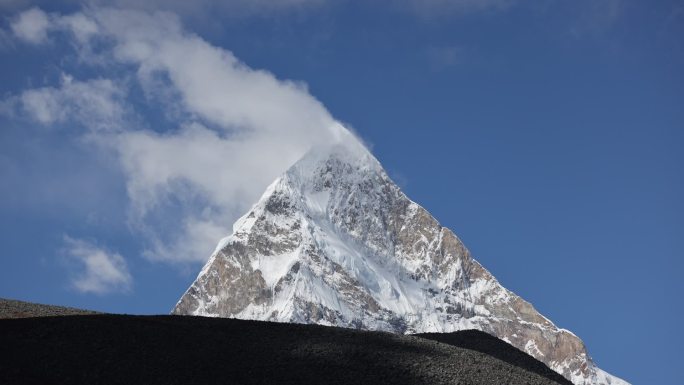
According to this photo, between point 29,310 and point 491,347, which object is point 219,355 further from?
point 491,347

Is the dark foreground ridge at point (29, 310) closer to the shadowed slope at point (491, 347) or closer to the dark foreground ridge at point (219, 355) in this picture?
the dark foreground ridge at point (219, 355)

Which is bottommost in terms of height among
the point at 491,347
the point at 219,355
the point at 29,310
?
the point at 29,310

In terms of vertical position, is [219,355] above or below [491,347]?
below

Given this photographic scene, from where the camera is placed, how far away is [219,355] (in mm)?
52969

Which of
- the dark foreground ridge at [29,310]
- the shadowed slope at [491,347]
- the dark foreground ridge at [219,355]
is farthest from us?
the shadowed slope at [491,347]

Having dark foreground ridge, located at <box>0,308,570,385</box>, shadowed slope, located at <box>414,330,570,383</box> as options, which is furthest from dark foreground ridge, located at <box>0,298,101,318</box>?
shadowed slope, located at <box>414,330,570,383</box>

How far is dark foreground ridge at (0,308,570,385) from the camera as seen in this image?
49.7 metres

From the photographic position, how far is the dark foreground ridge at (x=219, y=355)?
49.7 metres

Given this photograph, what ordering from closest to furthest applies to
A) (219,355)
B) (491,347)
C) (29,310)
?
1. (219,355)
2. (29,310)
3. (491,347)

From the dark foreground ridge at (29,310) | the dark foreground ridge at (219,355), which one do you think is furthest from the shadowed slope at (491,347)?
the dark foreground ridge at (29,310)

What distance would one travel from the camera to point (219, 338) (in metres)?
55.8

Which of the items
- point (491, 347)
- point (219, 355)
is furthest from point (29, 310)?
point (491, 347)

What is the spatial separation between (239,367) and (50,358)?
9.56 m

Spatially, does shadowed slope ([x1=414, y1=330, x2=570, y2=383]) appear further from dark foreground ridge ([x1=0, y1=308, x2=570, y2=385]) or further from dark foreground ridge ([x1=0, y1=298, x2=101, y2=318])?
dark foreground ridge ([x1=0, y1=298, x2=101, y2=318])
